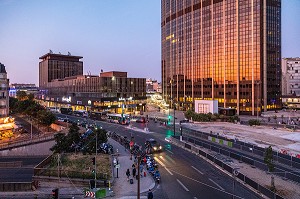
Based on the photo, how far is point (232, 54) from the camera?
410ft

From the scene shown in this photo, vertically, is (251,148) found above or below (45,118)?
below

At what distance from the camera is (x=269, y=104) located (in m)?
126

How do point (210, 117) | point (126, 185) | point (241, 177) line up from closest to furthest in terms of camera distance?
point (126, 185) < point (241, 177) < point (210, 117)

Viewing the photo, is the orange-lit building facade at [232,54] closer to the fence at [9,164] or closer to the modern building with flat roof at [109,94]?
the modern building with flat roof at [109,94]

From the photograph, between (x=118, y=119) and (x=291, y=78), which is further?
(x=291, y=78)

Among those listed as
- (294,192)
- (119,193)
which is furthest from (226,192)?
(119,193)

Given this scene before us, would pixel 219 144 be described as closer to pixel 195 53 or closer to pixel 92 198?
pixel 92 198

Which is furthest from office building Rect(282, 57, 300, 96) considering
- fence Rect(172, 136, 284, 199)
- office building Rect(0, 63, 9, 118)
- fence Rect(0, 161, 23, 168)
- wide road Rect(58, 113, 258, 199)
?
fence Rect(0, 161, 23, 168)

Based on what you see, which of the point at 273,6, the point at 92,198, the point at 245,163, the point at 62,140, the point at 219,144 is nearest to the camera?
the point at 92,198

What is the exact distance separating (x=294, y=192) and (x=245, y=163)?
1081 cm

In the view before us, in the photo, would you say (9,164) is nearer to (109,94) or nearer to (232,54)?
(109,94)

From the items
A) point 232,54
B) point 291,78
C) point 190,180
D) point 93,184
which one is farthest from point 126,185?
point 291,78

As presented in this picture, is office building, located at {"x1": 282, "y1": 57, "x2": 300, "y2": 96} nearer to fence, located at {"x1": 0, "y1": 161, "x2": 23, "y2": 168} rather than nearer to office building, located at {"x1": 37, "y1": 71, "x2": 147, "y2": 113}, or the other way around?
office building, located at {"x1": 37, "y1": 71, "x2": 147, "y2": 113}

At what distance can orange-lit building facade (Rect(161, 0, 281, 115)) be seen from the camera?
119 metres
